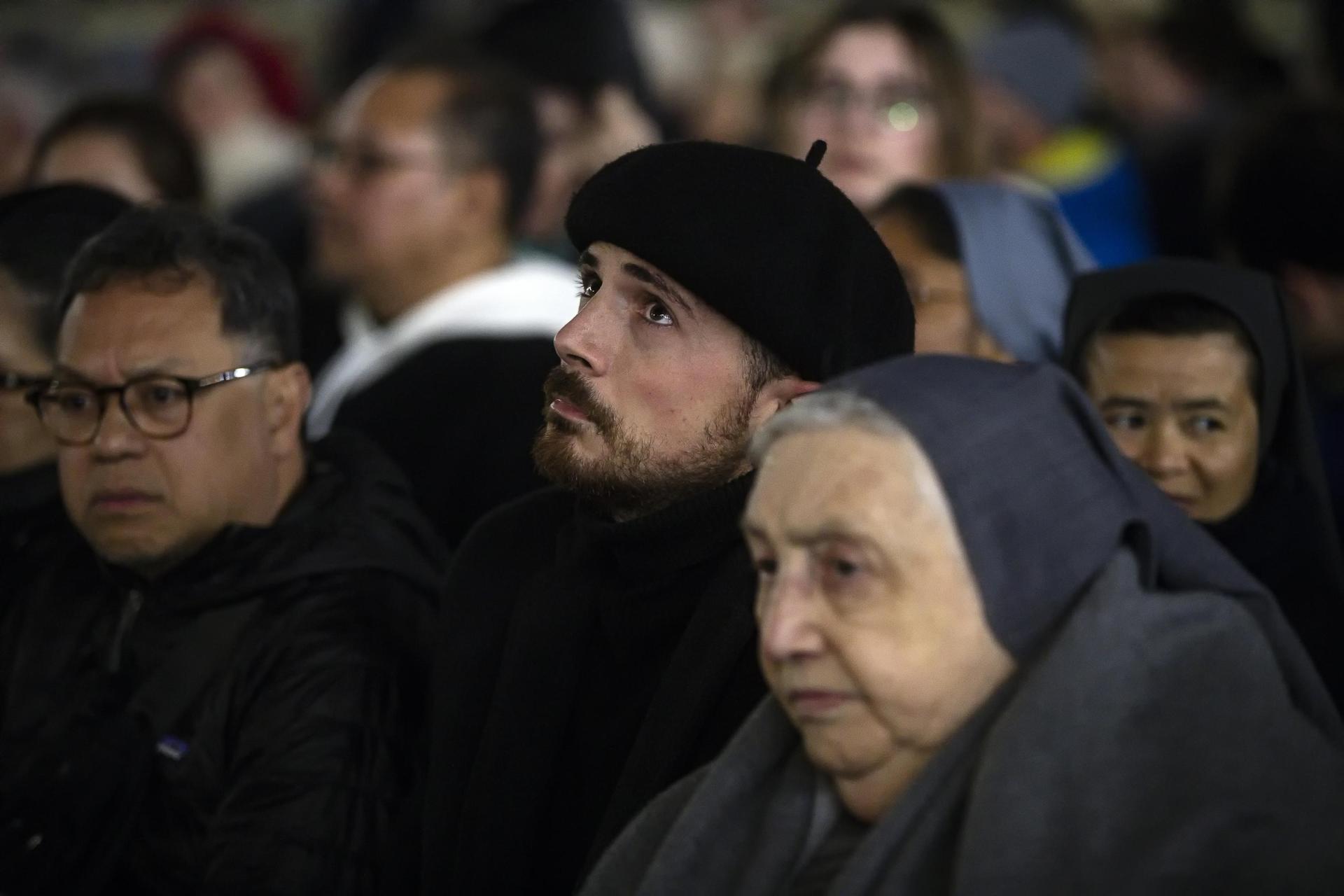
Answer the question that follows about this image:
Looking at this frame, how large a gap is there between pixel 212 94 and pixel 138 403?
17.9 feet

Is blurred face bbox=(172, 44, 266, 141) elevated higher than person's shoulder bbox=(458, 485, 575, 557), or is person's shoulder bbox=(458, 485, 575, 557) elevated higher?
blurred face bbox=(172, 44, 266, 141)

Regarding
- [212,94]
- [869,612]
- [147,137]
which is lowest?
[869,612]

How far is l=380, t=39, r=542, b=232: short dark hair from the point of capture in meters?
5.05

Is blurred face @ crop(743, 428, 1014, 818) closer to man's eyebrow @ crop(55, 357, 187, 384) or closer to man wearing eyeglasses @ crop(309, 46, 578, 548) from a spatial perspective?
man's eyebrow @ crop(55, 357, 187, 384)

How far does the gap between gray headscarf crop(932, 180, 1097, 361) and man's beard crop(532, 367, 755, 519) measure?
4.26 ft

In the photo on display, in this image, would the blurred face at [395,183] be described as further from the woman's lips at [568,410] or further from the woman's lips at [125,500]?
the woman's lips at [568,410]

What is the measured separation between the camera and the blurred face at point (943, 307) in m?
3.97

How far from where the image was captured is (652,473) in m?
2.80

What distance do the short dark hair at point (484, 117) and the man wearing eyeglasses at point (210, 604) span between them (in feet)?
5.24

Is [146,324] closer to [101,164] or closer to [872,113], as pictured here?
[101,164]

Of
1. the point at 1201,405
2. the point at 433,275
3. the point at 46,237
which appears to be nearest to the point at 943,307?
the point at 1201,405

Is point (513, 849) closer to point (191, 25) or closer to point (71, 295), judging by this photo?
point (71, 295)

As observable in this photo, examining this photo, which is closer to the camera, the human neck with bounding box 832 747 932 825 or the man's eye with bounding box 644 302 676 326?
the human neck with bounding box 832 747 932 825

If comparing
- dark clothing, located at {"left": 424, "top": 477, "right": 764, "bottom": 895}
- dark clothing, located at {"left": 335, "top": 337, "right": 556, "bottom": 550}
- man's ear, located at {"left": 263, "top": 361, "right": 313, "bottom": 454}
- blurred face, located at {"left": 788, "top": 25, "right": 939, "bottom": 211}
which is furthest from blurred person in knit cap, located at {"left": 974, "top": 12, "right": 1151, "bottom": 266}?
dark clothing, located at {"left": 424, "top": 477, "right": 764, "bottom": 895}
